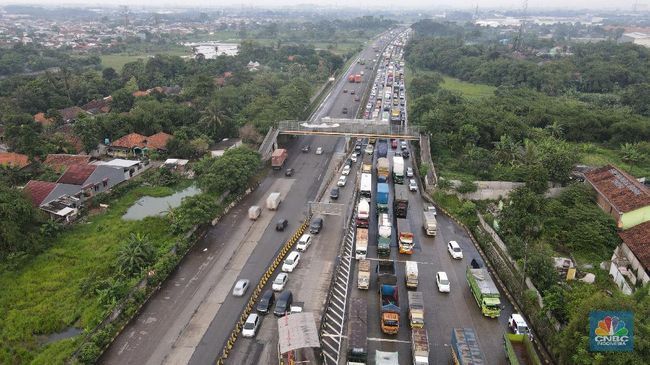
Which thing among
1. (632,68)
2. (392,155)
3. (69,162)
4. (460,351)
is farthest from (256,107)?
(632,68)

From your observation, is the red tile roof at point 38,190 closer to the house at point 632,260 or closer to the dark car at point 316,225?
the dark car at point 316,225

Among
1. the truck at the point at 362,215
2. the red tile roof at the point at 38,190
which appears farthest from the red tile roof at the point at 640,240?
the red tile roof at the point at 38,190

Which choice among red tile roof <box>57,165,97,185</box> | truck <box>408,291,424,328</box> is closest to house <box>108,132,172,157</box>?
red tile roof <box>57,165,97,185</box>

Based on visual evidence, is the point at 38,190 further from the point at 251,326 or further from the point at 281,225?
the point at 251,326

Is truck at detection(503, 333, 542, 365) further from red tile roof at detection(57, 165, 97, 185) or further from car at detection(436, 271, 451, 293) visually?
red tile roof at detection(57, 165, 97, 185)

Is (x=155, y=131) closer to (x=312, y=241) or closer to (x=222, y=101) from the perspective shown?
(x=222, y=101)
